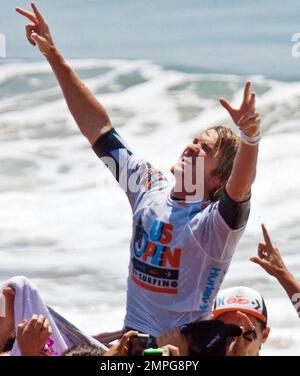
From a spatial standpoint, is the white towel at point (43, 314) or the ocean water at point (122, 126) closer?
the white towel at point (43, 314)

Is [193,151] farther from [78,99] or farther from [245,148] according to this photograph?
[78,99]

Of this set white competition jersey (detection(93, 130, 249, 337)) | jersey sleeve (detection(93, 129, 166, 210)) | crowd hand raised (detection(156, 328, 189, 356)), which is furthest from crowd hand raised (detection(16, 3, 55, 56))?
crowd hand raised (detection(156, 328, 189, 356))

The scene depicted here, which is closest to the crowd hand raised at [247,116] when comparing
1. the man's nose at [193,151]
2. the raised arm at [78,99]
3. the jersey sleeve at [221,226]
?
the jersey sleeve at [221,226]

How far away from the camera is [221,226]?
494 centimetres

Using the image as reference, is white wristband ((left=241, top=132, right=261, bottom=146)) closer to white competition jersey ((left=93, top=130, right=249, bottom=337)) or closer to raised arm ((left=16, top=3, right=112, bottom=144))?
white competition jersey ((left=93, top=130, right=249, bottom=337))

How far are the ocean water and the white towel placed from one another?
3.90 metres

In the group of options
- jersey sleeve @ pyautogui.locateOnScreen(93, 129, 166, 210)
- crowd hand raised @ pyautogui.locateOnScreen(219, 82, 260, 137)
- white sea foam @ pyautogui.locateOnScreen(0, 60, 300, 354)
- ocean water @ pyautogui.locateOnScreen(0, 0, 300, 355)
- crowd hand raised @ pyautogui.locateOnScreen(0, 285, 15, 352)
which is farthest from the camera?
ocean water @ pyautogui.locateOnScreen(0, 0, 300, 355)

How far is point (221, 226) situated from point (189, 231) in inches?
5.9

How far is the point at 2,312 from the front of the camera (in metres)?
5.11

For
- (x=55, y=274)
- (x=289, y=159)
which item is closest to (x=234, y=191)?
(x=55, y=274)

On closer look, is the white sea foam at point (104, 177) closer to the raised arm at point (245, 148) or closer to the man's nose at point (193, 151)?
the man's nose at point (193, 151)

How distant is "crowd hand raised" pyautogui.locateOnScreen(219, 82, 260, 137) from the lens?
4.68 meters

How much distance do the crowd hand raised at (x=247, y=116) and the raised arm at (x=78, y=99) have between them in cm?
87

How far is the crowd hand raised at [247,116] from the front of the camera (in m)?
4.68
